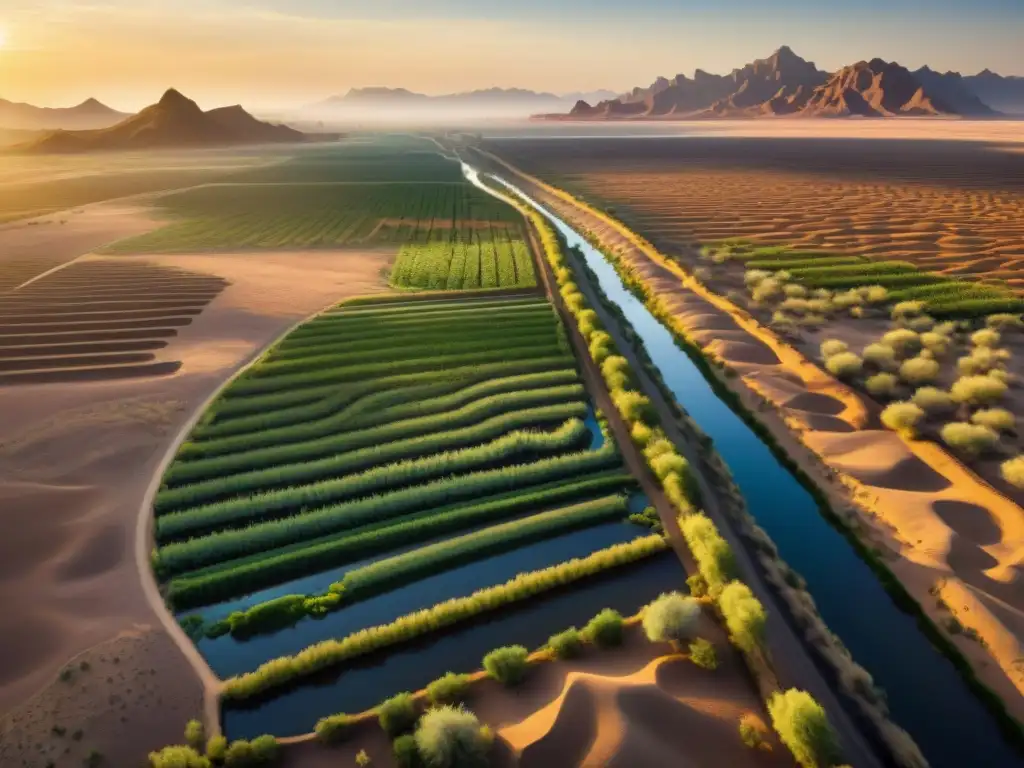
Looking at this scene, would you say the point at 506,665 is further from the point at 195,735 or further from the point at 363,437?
the point at 363,437

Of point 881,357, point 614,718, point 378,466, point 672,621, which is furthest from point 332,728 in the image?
point 881,357

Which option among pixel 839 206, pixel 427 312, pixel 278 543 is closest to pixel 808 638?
pixel 278 543

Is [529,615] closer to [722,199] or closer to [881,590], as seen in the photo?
[881,590]

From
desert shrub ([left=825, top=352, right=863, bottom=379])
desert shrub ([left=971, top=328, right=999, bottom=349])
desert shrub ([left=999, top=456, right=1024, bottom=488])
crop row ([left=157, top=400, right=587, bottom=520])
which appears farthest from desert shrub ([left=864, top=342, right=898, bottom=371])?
crop row ([left=157, top=400, right=587, bottom=520])

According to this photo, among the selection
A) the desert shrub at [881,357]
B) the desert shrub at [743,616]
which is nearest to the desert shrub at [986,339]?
the desert shrub at [881,357]

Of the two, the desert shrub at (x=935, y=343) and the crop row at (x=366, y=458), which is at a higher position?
the desert shrub at (x=935, y=343)

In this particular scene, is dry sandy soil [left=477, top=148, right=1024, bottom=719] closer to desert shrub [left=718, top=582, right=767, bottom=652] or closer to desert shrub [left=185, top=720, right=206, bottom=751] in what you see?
desert shrub [left=718, top=582, right=767, bottom=652]

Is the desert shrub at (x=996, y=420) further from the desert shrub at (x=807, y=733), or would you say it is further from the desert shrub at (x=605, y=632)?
the desert shrub at (x=605, y=632)
